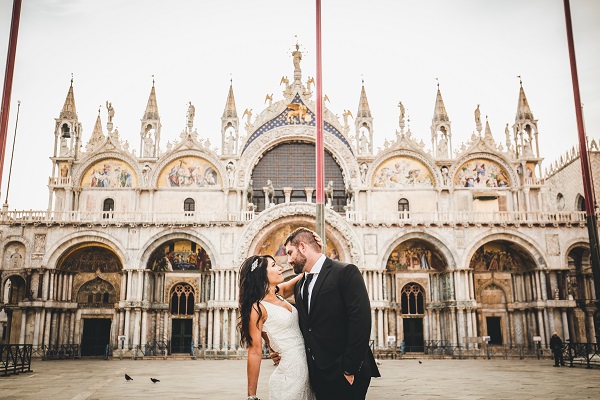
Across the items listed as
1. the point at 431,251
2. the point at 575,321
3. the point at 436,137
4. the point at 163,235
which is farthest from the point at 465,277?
the point at 163,235

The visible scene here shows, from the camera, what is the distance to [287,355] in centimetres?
530

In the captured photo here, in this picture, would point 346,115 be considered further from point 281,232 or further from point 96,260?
point 96,260

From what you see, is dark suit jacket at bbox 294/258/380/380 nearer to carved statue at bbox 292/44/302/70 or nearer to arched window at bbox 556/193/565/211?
carved statue at bbox 292/44/302/70

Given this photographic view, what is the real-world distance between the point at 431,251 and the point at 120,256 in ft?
57.4

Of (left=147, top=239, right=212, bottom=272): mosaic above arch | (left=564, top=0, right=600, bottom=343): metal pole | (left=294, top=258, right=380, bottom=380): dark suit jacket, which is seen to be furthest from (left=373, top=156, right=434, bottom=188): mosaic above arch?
(left=294, top=258, right=380, bottom=380): dark suit jacket

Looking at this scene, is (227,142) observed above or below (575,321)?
above

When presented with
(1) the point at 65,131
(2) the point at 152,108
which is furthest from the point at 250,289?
(1) the point at 65,131

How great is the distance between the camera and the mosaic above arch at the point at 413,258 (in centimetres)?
3158

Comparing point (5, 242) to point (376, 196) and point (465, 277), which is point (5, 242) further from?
point (465, 277)

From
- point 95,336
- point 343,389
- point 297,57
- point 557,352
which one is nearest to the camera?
point 343,389

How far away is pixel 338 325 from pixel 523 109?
32.9 m

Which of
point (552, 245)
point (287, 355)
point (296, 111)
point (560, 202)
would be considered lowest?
point (287, 355)

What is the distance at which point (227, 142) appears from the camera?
33438 mm

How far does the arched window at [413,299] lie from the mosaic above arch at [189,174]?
1282 centimetres
